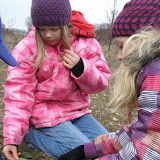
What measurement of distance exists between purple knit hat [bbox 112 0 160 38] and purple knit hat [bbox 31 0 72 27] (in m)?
0.59

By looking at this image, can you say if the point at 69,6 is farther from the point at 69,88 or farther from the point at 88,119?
the point at 88,119

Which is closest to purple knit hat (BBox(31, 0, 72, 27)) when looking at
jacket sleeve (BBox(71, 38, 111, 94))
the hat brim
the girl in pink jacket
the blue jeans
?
the girl in pink jacket

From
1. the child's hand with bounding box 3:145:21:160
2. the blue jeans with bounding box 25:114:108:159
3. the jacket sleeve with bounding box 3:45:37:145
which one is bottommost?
the blue jeans with bounding box 25:114:108:159

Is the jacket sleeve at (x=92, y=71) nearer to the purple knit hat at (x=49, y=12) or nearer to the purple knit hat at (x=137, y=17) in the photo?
the purple knit hat at (x=49, y=12)

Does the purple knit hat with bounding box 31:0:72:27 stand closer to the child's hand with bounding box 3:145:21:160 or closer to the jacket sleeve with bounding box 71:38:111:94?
the jacket sleeve with bounding box 71:38:111:94

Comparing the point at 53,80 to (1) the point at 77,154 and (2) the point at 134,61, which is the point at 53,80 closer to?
(1) the point at 77,154

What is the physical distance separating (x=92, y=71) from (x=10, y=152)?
95 centimetres

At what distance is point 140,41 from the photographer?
1154 mm

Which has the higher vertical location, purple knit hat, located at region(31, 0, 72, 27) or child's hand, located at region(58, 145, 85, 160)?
purple knit hat, located at region(31, 0, 72, 27)

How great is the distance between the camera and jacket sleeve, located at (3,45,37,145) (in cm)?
175

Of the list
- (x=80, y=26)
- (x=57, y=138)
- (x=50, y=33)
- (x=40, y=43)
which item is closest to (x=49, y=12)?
(x=50, y=33)

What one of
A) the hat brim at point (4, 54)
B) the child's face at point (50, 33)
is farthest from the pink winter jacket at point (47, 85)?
the hat brim at point (4, 54)

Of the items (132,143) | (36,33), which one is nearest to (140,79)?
(132,143)

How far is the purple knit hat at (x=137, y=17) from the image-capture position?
45.9 inches
